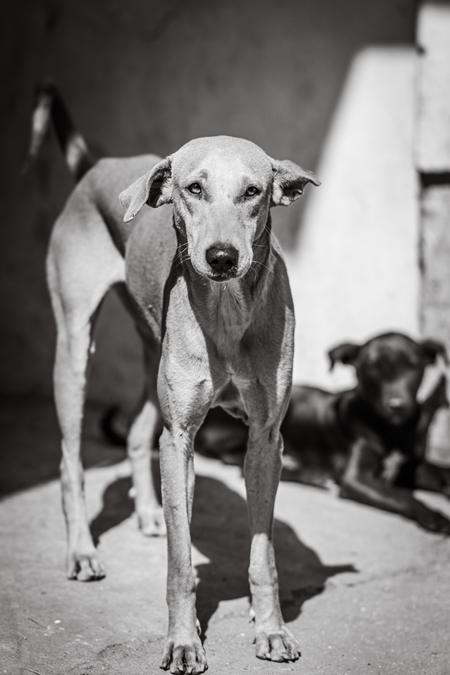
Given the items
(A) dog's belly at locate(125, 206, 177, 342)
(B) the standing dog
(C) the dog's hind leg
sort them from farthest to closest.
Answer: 1. (C) the dog's hind leg
2. (A) dog's belly at locate(125, 206, 177, 342)
3. (B) the standing dog

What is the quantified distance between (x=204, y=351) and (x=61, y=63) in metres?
3.93

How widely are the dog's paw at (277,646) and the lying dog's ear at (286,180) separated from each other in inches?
59.2

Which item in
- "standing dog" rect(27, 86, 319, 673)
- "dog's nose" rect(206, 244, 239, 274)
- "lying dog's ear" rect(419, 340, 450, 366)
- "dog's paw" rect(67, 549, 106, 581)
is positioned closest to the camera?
"dog's nose" rect(206, 244, 239, 274)

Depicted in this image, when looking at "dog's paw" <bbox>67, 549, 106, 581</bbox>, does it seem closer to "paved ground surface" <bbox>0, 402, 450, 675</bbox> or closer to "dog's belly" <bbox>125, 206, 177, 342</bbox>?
"paved ground surface" <bbox>0, 402, 450, 675</bbox>

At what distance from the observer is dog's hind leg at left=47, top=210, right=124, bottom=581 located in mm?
4016

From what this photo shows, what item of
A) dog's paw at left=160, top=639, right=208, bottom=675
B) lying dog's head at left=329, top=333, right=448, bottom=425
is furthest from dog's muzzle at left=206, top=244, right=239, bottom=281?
lying dog's head at left=329, top=333, right=448, bottom=425

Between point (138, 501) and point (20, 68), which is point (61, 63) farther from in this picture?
point (138, 501)

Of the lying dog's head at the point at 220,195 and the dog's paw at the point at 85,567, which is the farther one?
the dog's paw at the point at 85,567

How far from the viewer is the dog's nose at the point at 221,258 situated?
→ 285 centimetres

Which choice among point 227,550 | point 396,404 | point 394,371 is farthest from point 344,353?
point 227,550

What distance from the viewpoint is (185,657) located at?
3031mm

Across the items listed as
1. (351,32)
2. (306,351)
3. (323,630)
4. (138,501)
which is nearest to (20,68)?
(351,32)

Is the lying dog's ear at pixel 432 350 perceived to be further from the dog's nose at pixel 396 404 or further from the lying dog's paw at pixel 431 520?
the lying dog's paw at pixel 431 520

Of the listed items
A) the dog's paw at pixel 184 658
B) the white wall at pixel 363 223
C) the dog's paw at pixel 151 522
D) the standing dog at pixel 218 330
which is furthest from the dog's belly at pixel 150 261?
the white wall at pixel 363 223
